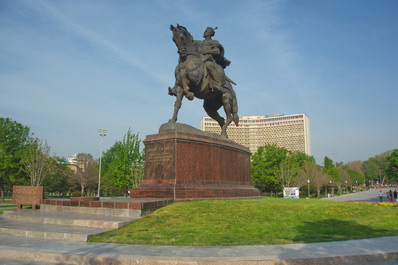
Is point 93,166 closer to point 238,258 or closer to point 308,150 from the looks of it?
point 238,258

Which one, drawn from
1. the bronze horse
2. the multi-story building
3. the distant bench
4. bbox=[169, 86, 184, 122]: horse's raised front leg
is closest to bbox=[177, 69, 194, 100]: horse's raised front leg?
the bronze horse

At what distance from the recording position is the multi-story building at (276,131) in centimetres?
12962

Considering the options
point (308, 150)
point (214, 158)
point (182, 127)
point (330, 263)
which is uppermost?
point (308, 150)

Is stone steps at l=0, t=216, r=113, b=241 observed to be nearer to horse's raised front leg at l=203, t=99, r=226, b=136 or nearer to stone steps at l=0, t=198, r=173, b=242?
stone steps at l=0, t=198, r=173, b=242

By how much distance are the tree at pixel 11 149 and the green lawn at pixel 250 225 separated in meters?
35.6

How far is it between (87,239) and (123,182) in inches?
1287

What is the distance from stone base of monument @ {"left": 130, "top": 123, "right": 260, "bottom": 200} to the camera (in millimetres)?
11500

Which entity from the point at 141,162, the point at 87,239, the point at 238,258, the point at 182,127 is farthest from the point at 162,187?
the point at 141,162

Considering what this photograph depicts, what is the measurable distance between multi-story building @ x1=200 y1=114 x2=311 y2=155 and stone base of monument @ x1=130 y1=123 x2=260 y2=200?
112773 millimetres

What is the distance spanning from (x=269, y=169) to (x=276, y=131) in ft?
289

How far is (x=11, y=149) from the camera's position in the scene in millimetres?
38844

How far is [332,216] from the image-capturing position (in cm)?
913

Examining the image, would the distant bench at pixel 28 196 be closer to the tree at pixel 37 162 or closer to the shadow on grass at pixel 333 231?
the shadow on grass at pixel 333 231

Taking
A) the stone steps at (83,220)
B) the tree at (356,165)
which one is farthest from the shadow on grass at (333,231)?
the tree at (356,165)
